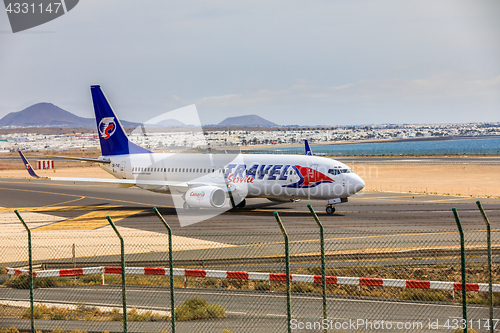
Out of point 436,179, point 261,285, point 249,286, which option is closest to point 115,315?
point 249,286

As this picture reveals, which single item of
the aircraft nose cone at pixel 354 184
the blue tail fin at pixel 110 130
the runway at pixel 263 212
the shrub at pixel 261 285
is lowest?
the runway at pixel 263 212

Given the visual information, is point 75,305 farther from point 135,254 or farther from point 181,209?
point 181,209

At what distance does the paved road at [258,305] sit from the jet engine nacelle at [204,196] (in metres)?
16.5

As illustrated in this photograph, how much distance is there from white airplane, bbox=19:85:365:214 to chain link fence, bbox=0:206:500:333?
7484 millimetres

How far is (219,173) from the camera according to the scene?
3619 cm

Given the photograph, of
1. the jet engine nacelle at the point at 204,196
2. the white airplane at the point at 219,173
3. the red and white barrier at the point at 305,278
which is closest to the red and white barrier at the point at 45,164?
the white airplane at the point at 219,173

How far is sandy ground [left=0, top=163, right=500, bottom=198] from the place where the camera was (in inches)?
1977

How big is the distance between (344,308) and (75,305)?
26.7 feet

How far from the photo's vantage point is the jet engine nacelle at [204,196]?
33.9m

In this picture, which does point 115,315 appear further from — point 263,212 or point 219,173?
point 219,173

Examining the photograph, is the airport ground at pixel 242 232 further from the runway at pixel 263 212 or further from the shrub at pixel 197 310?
the shrub at pixel 197 310

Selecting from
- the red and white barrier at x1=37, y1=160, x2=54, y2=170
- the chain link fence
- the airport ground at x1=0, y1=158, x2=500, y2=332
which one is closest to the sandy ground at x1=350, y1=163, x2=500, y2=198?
the airport ground at x1=0, y1=158, x2=500, y2=332

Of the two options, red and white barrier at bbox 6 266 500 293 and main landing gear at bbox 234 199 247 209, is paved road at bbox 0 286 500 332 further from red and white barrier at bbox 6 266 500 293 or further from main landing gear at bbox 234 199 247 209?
main landing gear at bbox 234 199 247 209

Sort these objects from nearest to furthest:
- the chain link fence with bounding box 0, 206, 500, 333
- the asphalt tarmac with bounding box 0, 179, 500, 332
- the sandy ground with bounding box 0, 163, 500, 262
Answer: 1. the chain link fence with bounding box 0, 206, 500, 333
2. the asphalt tarmac with bounding box 0, 179, 500, 332
3. the sandy ground with bounding box 0, 163, 500, 262
